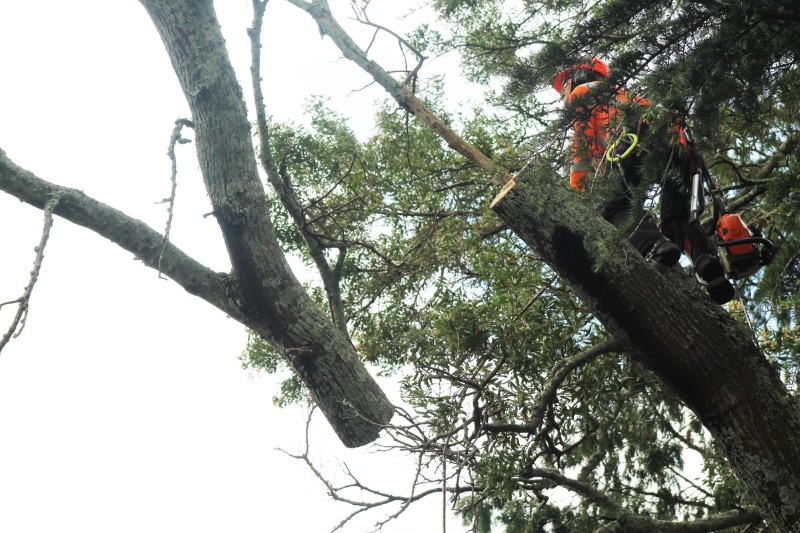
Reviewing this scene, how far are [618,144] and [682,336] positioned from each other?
856mm

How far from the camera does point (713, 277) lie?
4184 millimetres

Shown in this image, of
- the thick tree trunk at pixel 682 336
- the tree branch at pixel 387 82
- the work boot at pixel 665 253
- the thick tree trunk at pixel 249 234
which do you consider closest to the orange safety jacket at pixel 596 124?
the thick tree trunk at pixel 682 336

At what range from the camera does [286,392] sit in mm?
7945

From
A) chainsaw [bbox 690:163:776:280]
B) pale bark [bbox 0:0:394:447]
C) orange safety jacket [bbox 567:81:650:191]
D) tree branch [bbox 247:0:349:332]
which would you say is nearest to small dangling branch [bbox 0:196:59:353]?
pale bark [bbox 0:0:394:447]

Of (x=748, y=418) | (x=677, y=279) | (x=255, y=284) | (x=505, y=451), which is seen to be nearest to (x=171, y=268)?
(x=255, y=284)

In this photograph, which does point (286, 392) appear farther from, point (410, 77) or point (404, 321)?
point (410, 77)

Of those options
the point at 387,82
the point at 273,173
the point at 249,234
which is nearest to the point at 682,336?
the point at 249,234

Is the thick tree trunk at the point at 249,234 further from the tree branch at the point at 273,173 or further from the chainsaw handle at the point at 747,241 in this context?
the chainsaw handle at the point at 747,241

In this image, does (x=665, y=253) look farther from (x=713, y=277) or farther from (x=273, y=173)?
(x=273, y=173)

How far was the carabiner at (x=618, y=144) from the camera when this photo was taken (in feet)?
11.7

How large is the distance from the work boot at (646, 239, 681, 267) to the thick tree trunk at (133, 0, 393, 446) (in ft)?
4.81

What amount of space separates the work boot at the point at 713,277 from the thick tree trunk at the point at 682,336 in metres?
0.19

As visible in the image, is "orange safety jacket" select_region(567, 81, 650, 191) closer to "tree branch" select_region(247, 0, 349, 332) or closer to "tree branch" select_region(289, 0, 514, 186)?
"tree branch" select_region(289, 0, 514, 186)

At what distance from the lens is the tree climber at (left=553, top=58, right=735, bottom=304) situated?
3.45m
